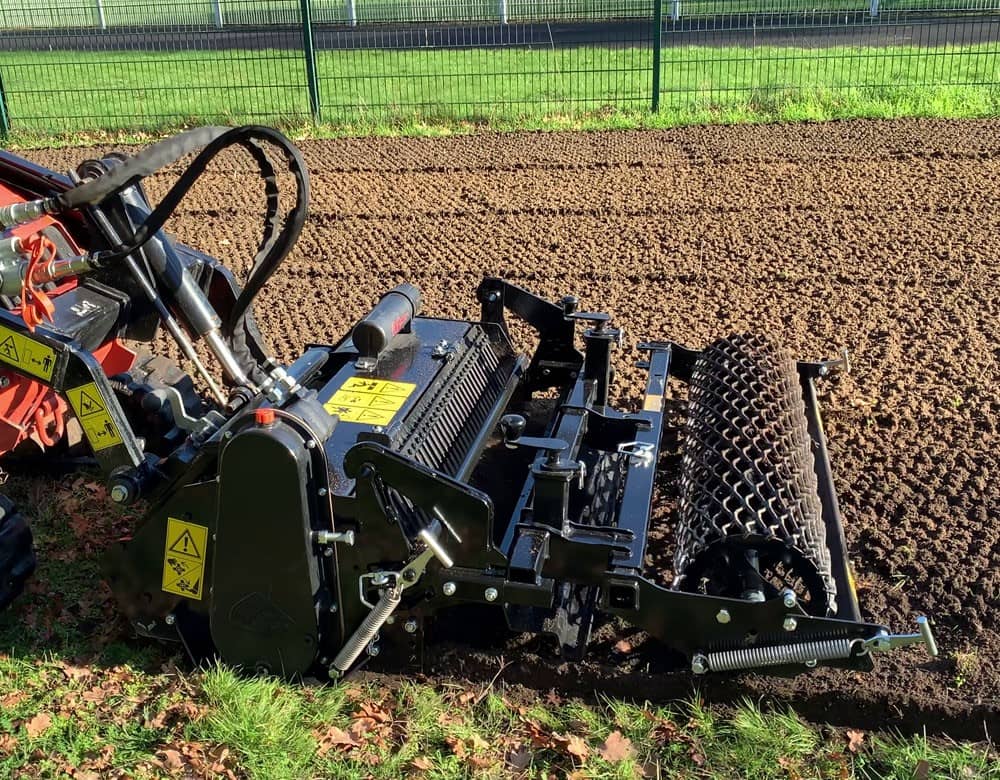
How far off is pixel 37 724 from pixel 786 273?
500cm

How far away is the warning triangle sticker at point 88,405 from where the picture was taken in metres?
3.02

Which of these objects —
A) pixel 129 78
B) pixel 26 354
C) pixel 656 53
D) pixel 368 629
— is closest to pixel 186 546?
pixel 368 629

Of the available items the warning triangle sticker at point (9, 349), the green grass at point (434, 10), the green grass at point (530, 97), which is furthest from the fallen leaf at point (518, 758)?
the green grass at point (434, 10)

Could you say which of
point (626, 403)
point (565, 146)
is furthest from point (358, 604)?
point (565, 146)

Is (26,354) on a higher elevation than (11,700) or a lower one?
higher

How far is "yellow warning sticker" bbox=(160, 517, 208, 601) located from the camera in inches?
121

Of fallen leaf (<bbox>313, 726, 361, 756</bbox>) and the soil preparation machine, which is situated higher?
the soil preparation machine

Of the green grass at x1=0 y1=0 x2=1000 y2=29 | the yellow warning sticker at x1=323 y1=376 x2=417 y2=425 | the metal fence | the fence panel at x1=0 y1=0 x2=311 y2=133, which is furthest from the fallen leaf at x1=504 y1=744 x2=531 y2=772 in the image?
the green grass at x1=0 y1=0 x2=1000 y2=29

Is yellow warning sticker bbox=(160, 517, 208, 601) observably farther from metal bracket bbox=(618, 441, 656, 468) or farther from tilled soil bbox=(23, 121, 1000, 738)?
metal bracket bbox=(618, 441, 656, 468)

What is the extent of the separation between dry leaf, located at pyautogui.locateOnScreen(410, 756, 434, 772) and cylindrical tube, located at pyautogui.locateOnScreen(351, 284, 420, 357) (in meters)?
1.41

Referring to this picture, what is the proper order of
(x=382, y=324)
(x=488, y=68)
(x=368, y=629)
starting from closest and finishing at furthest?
(x=368, y=629) < (x=382, y=324) < (x=488, y=68)

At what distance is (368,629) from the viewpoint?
298cm

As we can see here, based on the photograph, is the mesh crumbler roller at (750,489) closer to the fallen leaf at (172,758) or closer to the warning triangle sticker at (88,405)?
the fallen leaf at (172,758)

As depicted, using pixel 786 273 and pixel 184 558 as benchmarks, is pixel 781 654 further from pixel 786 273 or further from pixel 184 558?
pixel 786 273
